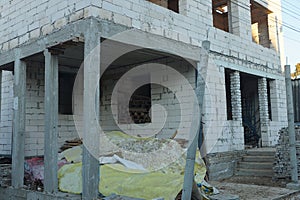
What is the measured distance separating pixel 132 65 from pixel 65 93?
2.19 metres

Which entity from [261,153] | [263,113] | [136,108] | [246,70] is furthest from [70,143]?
[263,113]

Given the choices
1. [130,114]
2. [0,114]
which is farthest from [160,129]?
[0,114]

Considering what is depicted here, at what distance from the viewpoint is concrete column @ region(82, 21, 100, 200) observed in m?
4.82

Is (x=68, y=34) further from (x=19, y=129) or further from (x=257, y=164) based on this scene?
(x=257, y=164)

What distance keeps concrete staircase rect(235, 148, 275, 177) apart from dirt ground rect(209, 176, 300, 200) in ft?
0.81

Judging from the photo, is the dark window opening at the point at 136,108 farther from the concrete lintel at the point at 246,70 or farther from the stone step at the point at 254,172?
the stone step at the point at 254,172

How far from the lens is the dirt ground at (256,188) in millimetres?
5832

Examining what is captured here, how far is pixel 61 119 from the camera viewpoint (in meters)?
8.78

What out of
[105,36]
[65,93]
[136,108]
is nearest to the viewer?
[105,36]

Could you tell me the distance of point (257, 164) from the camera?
8.20 m

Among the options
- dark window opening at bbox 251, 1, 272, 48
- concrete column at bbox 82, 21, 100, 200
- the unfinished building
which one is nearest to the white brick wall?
the unfinished building

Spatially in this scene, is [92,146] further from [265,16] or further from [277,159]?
[265,16]

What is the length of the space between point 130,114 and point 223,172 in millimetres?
3237

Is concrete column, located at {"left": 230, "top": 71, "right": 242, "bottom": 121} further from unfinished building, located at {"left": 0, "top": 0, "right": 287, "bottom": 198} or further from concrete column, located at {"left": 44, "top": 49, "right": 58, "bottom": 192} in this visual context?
concrete column, located at {"left": 44, "top": 49, "right": 58, "bottom": 192}
